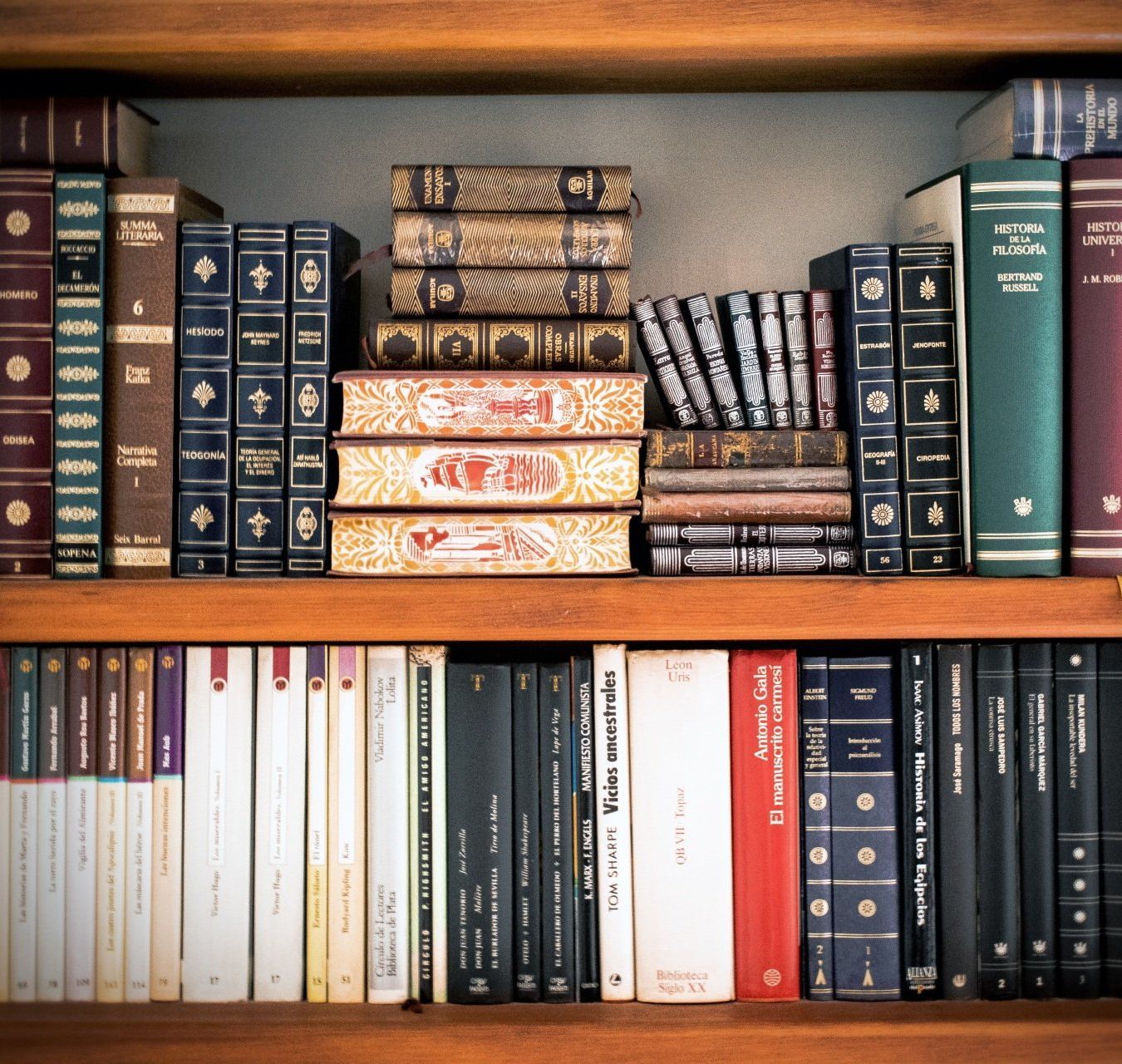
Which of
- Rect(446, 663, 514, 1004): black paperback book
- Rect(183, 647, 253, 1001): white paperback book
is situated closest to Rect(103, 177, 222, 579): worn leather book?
Rect(183, 647, 253, 1001): white paperback book

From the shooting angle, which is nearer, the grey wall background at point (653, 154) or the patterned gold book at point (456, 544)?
the patterned gold book at point (456, 544)

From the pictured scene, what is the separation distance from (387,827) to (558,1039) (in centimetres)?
22

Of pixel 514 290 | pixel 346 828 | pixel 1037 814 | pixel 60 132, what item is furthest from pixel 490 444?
pixel 1037 814

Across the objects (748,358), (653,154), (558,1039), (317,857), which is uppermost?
(653,154)

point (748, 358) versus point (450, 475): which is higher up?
point (748, 358)

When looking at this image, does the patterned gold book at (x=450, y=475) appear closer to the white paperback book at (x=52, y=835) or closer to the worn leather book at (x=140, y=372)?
the worn leather book at (x=140, y=372)

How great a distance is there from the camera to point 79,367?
0.83 m

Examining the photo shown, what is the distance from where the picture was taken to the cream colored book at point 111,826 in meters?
0.83

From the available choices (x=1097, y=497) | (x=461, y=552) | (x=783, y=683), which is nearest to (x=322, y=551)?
(x=461, y=552)

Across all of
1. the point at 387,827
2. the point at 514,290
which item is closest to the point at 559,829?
the point at 387,827

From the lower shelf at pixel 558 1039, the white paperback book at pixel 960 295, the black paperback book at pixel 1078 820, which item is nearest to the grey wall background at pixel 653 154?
the white paperback book at pixel 960 295

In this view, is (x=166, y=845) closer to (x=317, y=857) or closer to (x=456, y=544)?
(x=317, y=857)

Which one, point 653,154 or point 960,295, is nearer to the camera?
point 960,295

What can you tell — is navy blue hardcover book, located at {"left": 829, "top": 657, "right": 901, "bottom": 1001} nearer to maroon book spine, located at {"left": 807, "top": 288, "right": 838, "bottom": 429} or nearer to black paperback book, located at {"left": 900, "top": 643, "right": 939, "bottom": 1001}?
black paperback book, located at {"left": 900, "top": 643, "right": 939, "bottom": 1001}
